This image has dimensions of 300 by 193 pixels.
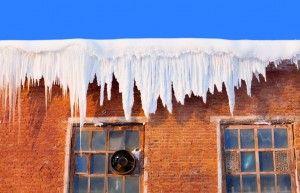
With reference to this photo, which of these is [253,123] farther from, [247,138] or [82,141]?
[82,141]

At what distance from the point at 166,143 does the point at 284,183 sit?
205 cm

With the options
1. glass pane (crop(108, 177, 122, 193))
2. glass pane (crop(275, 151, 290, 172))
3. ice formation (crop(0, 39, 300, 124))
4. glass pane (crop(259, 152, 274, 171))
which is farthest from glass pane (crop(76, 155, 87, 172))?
glass pane (crop(275, 151, 290, 172))

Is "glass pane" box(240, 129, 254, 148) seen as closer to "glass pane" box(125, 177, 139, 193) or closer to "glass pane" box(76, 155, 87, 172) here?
"glass pane" box(125, 177, 139, 193)

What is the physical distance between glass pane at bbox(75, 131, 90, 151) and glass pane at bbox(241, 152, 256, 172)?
8.61ft

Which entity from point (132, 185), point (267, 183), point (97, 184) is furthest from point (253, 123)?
point (97, 184)

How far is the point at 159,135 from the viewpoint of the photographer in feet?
29.2

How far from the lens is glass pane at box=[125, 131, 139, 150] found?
8989mm

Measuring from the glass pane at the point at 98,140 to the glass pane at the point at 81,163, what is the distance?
252mm

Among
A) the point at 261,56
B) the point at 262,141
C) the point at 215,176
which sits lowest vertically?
the point at 215,176

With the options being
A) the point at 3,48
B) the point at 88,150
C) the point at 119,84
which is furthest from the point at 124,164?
the point at 3,48

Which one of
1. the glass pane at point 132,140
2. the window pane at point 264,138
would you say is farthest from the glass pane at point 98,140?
the window pane at point 264,138

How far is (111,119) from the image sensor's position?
29.7 feet

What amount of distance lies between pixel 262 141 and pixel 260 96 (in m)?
0.78

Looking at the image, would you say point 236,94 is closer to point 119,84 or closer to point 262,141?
point 262,141
